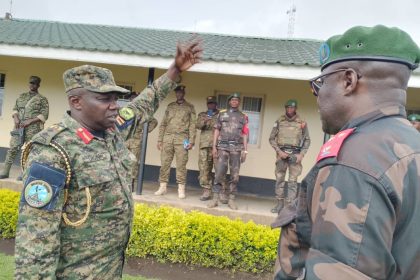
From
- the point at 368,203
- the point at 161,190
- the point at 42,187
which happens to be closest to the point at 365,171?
the point at 368,203

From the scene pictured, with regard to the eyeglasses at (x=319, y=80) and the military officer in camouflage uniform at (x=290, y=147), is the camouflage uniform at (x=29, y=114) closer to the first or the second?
the military officer in camouflage uniform at (x=290, y=147)

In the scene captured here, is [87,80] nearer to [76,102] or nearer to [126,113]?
[76,102]

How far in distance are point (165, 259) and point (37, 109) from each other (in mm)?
4354

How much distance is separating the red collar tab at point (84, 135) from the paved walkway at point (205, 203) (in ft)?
14.2

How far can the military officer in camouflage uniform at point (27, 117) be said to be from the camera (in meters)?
7.04

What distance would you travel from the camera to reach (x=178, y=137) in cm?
685

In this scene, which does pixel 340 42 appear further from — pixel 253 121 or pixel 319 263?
pixel 253 121

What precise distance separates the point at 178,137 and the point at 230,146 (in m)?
1.08

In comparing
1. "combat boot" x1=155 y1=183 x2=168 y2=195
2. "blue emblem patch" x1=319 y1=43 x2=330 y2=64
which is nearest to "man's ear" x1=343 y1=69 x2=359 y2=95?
"blue emblem patch" x1=319 y1=43 x2=330 y2=64

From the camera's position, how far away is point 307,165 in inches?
308

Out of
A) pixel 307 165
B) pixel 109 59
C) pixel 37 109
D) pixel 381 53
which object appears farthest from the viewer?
pixel 307 165

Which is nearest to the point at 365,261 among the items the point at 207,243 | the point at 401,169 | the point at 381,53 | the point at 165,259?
the point at 401,169

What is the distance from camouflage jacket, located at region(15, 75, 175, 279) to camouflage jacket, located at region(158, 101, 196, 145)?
4648mm

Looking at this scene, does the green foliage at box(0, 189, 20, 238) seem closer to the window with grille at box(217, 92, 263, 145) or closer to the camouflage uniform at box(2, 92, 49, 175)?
→ the camouflage uniform at box(2, 92, 49, 175)
